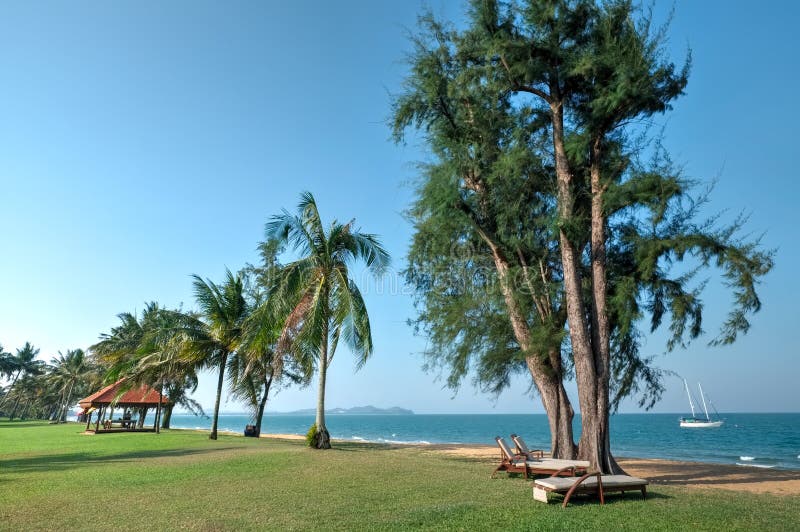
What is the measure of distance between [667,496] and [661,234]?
7.38m

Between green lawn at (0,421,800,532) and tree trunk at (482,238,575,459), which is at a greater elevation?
tree trunk at (482,238,575,459)

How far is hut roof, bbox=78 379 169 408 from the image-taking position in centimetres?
2814

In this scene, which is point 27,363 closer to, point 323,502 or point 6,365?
point 6,365

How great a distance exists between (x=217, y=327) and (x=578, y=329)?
18.7m

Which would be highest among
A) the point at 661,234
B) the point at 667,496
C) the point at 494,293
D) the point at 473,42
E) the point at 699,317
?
the point at 473,42

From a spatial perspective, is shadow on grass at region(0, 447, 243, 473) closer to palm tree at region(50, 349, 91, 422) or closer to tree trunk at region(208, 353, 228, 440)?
tree trunk at region(208, 353, 228, 440)

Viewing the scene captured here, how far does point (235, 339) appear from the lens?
2489 cm

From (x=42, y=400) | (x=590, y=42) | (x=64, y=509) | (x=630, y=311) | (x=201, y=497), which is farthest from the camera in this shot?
(x=42, y=400)

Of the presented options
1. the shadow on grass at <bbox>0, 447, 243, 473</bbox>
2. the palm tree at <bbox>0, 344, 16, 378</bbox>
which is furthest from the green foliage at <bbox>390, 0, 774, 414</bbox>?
the palm tree at <bbox>0, 344, 16, 378</bbox>

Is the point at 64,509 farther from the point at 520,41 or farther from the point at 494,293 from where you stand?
the point at 520,41

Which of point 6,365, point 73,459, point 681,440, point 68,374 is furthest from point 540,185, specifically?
point 6,365

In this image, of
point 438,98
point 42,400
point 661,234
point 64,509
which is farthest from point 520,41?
point 42,400

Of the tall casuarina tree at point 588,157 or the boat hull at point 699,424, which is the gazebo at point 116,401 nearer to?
the tall casuarina tree at point 588,157

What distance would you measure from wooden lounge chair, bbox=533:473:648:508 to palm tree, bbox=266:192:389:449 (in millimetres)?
10231
